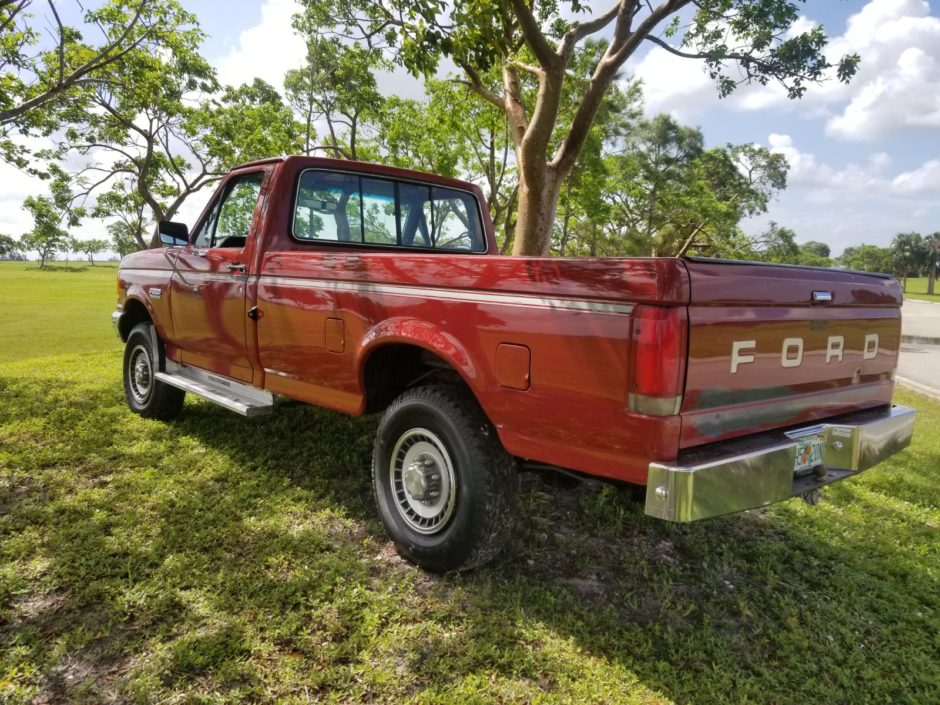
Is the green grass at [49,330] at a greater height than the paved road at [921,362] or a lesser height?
greater

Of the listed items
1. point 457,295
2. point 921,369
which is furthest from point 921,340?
point 457,295

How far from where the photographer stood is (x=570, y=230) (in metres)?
29.5

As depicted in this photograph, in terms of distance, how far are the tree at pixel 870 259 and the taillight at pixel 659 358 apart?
10795cm

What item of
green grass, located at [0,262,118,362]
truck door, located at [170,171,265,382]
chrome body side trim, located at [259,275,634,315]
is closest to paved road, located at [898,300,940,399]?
chrome body side trim, located at [259,275,634,315]

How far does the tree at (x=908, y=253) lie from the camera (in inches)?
3590

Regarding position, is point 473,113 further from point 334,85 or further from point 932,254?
point 932,254

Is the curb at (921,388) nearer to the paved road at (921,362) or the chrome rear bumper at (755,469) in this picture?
the paved road at (921,362)

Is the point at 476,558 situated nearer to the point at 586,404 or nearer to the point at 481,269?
the point at 586,404

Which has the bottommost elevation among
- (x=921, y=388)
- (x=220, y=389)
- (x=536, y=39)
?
(x=921, y=388)

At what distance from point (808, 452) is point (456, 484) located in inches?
60.2

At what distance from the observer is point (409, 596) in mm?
2785

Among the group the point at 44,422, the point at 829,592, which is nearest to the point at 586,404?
the point at 829,592

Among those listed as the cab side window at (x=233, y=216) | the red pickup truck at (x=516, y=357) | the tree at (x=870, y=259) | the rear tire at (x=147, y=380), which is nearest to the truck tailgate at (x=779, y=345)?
the red pickup truck at (x=516, y=357)

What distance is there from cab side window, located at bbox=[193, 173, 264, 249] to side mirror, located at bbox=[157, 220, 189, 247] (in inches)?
3.7
